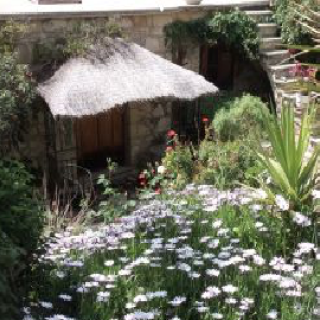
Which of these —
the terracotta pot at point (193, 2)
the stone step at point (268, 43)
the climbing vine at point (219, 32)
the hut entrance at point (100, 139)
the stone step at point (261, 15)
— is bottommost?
the hut entrance at point (100, 139)

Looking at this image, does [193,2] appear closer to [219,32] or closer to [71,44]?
[219,32]

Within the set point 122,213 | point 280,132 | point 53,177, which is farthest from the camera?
point 53,177

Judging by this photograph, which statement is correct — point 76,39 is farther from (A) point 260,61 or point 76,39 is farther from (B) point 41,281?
(B) point 41,281

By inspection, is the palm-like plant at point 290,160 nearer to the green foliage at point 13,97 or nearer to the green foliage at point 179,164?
the green foliage at point 179,164

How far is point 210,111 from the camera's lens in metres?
7.73

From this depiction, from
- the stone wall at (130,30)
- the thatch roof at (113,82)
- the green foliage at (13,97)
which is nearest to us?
the green foliage at (13,97)

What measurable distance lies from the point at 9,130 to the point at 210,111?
11.7 feet

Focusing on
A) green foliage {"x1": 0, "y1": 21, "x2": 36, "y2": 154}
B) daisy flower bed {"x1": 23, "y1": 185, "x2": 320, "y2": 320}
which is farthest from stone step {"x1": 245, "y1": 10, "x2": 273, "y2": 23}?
daisy flower bed {"x1": 23, "y1": 185, "x2": 320, "y2": 320}

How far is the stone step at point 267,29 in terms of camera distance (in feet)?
26.4

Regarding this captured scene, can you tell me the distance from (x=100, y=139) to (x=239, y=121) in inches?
91.6

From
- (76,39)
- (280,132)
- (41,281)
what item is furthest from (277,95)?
(41,281)

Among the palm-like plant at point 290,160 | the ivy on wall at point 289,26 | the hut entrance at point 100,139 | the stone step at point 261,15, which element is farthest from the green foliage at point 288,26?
the palm-like plant at point 290,160

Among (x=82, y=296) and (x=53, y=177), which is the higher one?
(x=82, y=296)

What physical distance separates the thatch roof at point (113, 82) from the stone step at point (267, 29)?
2.25 meters
